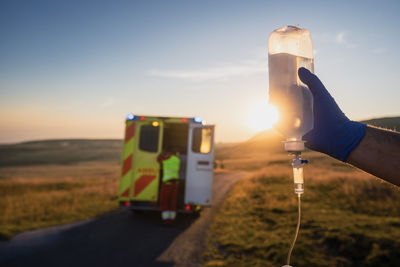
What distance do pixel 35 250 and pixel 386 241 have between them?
21.8 ft

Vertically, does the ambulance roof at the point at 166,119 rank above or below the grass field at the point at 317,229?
above

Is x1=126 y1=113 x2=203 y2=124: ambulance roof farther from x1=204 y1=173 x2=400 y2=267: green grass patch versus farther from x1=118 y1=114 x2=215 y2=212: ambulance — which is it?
x1=204 y1=173 x2=400 y2=267: green grass patch

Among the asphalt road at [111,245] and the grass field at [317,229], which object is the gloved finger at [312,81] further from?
the asphalt road at [111,245]

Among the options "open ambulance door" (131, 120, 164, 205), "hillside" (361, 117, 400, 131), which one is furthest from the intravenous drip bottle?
"open ambulance door" (131, 120, 164, 205)

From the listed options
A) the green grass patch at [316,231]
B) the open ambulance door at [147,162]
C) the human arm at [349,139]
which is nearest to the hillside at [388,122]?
the human arm at [349,139]

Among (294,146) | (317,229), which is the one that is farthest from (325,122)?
(317,229)

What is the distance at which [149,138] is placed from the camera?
23.0 feet

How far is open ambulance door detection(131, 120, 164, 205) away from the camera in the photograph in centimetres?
680

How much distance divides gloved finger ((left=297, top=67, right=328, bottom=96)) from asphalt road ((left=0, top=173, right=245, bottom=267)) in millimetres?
3630

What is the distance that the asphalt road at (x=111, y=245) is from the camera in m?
4.20

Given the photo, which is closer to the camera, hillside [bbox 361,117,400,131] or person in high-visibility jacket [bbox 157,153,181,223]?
hillside [bbox 361,117,400,131]

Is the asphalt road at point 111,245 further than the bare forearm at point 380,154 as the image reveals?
Yes

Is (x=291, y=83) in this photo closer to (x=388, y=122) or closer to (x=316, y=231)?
(x=388, y=122)

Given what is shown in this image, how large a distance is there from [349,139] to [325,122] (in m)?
0.22
